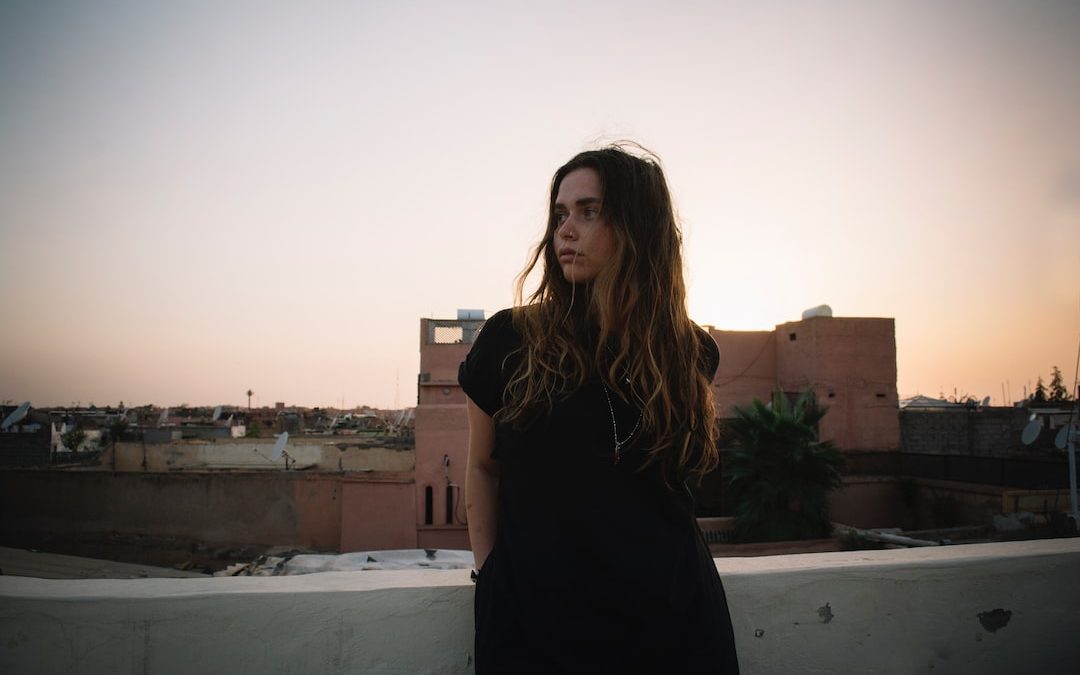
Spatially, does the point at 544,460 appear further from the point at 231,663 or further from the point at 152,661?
the point at 152,661

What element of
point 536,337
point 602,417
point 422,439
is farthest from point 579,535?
point 422,439

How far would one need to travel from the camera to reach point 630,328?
4.51 ft

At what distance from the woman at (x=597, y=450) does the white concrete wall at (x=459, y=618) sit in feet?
1.34

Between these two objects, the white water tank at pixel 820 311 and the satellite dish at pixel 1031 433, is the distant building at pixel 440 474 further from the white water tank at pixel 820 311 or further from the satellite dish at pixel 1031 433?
the satellite dish at pixel 1031 433

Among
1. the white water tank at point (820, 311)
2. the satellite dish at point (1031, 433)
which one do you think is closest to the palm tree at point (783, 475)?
the satellite dish at point (1031, 433)

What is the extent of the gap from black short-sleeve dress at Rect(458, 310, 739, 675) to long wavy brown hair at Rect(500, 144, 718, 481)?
5 cm

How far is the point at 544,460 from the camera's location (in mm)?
1219

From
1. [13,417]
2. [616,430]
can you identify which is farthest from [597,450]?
[13,417]

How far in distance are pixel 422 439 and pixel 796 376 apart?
517 inches

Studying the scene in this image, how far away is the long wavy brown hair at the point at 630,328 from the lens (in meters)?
1.27

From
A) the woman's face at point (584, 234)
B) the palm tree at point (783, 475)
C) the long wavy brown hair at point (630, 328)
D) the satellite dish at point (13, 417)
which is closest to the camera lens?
the long wavy brown hair at point (630, 328)

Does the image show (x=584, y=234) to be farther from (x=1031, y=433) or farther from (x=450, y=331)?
(x=450, y=331)

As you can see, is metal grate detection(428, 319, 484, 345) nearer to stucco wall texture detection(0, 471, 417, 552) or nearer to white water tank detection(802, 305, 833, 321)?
stucco wall texture detection(0, 471, 417, 552)

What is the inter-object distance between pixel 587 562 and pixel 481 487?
0.32 metres
